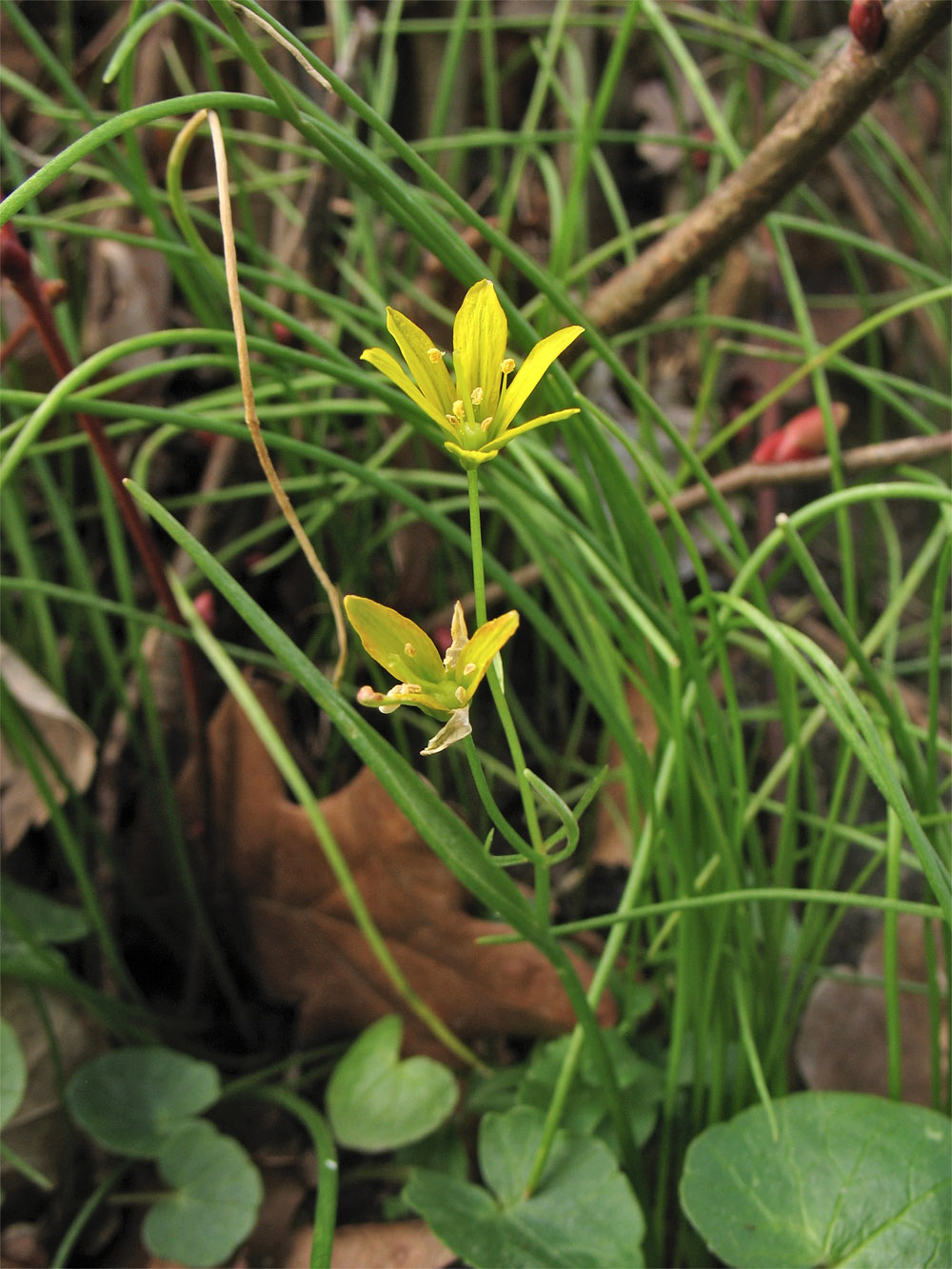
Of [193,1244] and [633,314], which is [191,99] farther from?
[193,1244]

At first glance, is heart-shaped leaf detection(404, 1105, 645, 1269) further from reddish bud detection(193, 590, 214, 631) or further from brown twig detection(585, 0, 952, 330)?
brown twig detection(585, 0, 952, 330)

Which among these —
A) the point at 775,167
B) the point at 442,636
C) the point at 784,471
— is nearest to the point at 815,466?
the point at 784,471

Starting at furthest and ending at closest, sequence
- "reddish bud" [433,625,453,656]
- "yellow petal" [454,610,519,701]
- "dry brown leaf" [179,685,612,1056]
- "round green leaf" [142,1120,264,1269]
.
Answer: "reddish bud" [433,625,453,656], "dry brown leaf" [179,685,612,1056], "round green leaf" [142,1120,264,1269], "yellow petal" [454,610,519,701]

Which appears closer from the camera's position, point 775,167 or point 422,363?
point 422,363

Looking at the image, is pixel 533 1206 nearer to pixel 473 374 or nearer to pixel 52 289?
pixel 473 374

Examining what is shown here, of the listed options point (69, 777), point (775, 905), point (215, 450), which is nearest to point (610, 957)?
point (775, 905)

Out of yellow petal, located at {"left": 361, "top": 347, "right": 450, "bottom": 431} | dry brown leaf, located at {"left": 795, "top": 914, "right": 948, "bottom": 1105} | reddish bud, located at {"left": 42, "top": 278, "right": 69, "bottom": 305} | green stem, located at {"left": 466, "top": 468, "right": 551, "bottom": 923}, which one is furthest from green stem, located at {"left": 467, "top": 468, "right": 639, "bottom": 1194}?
reddish bud, located at {"left": 42, "top": 278, "right": 69, "bottom": 305}
